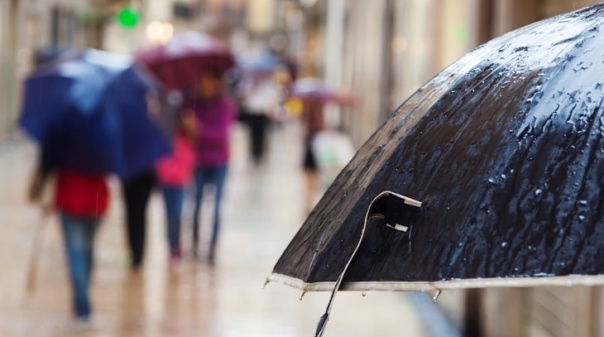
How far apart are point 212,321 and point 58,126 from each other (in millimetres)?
1756

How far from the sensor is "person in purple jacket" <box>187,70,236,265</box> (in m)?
11.4

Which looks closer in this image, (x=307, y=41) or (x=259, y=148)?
(x=259, y=148)

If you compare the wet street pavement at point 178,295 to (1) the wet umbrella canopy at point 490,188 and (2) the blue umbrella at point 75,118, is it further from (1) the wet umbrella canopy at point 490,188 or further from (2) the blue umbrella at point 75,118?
(1) the wet umbrella canopy at point 490,188

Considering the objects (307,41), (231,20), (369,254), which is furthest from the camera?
(231,20)

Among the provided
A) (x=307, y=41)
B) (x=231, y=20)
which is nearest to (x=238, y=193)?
(x=307, y=41)

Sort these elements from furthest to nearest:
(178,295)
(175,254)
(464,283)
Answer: (175,254)
(178,295)
(464,283)

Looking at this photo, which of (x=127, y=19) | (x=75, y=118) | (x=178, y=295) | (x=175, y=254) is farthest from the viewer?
(x=127, y=19)

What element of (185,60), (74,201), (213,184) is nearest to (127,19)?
(185,60)

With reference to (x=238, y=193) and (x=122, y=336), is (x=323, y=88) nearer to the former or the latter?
(x=238, y=193)

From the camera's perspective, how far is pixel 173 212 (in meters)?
11.4

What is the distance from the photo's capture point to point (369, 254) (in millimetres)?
2299

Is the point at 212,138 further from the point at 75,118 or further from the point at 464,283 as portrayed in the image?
the point at 464,283

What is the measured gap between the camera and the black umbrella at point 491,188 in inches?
84.2

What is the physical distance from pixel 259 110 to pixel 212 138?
15045mm
